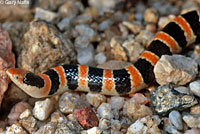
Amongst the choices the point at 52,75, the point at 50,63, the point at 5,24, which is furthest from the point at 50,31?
the point at 5,24

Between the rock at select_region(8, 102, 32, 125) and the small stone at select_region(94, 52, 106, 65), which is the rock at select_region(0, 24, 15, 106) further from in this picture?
the small stone at select_region(94, 52, 106, 65)

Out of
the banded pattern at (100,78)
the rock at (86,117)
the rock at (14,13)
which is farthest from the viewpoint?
the rock at (14,13)

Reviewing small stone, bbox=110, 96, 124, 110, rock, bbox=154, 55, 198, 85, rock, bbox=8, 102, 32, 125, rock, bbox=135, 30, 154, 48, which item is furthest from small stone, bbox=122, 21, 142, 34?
rock, bbox=8, 102, 32, 125

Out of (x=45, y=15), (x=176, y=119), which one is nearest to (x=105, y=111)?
(x=176, y=119)

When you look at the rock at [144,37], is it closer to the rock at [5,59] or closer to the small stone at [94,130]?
the small stone at [94,130]

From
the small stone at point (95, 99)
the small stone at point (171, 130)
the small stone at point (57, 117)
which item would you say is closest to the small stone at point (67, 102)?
the small stone at point (57, 117)

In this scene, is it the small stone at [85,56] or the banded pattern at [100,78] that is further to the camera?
the small stone at [85,56]

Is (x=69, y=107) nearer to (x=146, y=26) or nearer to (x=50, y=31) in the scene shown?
→ (x=50, y=31)
